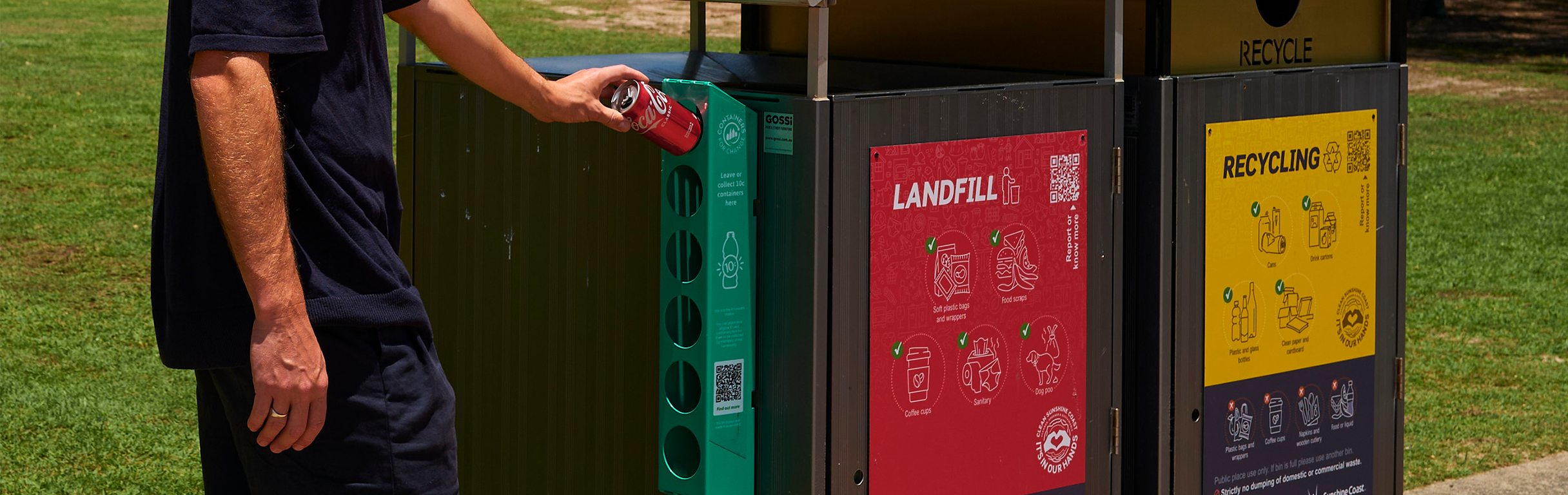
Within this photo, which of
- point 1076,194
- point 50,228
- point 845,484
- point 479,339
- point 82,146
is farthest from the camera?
point 82,146

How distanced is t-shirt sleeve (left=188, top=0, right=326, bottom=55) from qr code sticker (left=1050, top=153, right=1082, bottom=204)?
1.43m

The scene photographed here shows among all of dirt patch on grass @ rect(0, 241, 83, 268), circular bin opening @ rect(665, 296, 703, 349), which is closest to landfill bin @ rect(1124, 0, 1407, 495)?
circular bin opening @ rect(665, 296, 703, 349)

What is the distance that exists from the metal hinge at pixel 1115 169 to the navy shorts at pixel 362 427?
56.2 inches

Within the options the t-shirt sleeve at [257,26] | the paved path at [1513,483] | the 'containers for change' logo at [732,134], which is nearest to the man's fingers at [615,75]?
the 'containers for change' logo at [732,134]

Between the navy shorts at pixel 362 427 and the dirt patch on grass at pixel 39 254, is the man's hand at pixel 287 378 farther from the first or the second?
the dirt patch on grass at pixel 39 254

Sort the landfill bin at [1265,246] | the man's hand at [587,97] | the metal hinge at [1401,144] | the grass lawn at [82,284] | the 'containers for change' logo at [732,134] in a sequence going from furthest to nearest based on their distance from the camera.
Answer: the grass lawn at [82,284] < the metal hinge at [1401,144] < the landfill bin at [1265,246] < the 'containers for change' logo at [732,134] < the man's hand at [587,97]

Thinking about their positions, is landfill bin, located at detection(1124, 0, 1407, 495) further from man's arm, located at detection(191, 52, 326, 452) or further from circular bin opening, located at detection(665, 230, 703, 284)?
man's arm, located at detection(191, 52, 326, 452)

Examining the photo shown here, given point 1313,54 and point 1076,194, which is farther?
point 1313,54

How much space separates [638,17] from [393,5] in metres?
19.8

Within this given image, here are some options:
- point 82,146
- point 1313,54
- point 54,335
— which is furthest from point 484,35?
point 82,146

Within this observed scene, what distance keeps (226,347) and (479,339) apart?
1.26 m

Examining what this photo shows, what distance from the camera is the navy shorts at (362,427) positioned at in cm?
234

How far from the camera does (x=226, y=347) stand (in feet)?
7.59

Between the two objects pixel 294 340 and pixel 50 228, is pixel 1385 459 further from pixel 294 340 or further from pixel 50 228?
pixel 50 228
